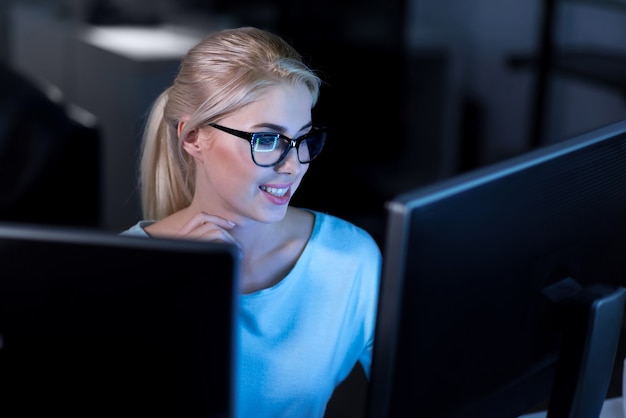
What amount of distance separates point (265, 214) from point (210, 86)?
216 mm

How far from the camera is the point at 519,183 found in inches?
45.3

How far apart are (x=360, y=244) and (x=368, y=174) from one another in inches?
101

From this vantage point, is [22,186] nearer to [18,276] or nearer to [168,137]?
[168,137]

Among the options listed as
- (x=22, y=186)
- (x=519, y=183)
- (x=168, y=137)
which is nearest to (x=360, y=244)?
(x=168, y=137)

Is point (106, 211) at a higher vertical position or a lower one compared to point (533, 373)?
lower

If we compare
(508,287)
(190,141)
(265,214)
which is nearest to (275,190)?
(265,214)

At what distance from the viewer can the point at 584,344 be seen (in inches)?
50.2

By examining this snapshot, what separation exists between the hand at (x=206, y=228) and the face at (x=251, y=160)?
3 centimetres

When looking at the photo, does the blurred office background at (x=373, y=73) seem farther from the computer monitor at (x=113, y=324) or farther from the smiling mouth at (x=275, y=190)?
the computer monitor at (x=113, y=324)

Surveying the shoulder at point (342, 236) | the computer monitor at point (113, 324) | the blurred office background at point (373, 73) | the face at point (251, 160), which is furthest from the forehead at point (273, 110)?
the blurred office background at point (373, 73)

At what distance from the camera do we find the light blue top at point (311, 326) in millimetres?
1646

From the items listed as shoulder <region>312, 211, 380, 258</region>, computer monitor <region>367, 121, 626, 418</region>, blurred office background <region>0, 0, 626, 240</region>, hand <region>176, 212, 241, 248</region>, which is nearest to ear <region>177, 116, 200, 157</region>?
hand <region>176, 212, 241, 248</region>

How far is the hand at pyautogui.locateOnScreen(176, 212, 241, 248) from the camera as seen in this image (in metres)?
1.59

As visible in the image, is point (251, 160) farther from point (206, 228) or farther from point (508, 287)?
point (508, 287)
